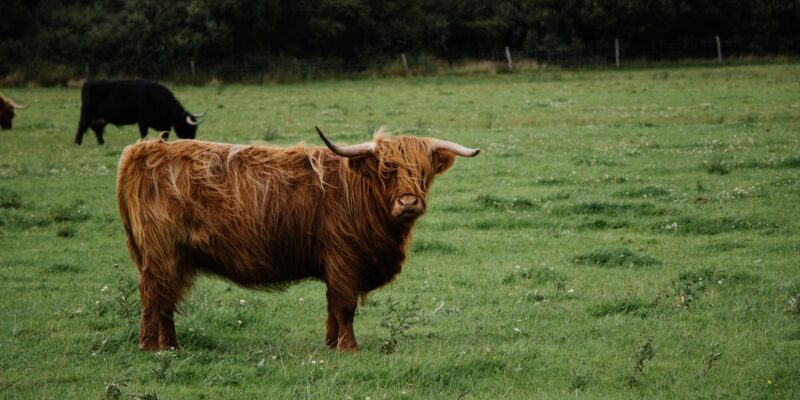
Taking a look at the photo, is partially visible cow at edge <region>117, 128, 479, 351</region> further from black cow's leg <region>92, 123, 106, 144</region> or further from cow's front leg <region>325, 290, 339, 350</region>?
black cow's leg <region>92, 123, 106, 144</region>

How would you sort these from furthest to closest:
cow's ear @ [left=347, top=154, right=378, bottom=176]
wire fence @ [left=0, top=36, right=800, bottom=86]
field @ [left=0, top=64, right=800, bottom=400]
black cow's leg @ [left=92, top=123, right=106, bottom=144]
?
wire fence @ [left=0, top=36, right=800, bottom=86]
black cow's leg @ [left=92, top=123, right=106, bottom=144]
cow's ear @ [left=347, top=154, right=378, bottom=176]
field @ [left=0, top=64, right=800, bottom=400]

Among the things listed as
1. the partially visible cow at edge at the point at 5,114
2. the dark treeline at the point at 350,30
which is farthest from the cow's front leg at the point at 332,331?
the dark treeline at the point at 350,30

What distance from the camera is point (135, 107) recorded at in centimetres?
2338

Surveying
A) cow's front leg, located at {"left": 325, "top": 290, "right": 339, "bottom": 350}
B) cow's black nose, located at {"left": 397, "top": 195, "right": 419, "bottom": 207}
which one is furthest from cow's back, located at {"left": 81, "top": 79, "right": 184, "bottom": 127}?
cow's black nose, located at {"left": 397, "top": 195, "right": 419, "bottom": 207}

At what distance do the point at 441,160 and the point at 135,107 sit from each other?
17.9 m

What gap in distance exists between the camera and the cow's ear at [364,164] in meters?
7.03

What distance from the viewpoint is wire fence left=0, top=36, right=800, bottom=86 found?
45.0 meters

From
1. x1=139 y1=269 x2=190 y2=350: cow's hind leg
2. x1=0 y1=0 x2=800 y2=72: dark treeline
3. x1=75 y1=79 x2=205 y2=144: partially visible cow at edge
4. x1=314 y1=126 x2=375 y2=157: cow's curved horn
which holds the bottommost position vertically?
x1=139 y1=269 x2=190 y2=350: cow's hind leg

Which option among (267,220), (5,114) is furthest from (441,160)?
(5,114)

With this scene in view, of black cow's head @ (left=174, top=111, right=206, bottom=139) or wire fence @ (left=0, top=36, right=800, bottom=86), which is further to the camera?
wire fence @ (left=0, top=36, right=800, bottom=86)

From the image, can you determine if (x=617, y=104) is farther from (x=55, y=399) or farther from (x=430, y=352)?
(x=55, y=399)

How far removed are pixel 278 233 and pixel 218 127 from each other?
17.8 metres

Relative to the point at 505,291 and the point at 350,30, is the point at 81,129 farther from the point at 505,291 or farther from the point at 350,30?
the point at 350,30

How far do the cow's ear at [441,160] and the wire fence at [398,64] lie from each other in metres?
38.6
